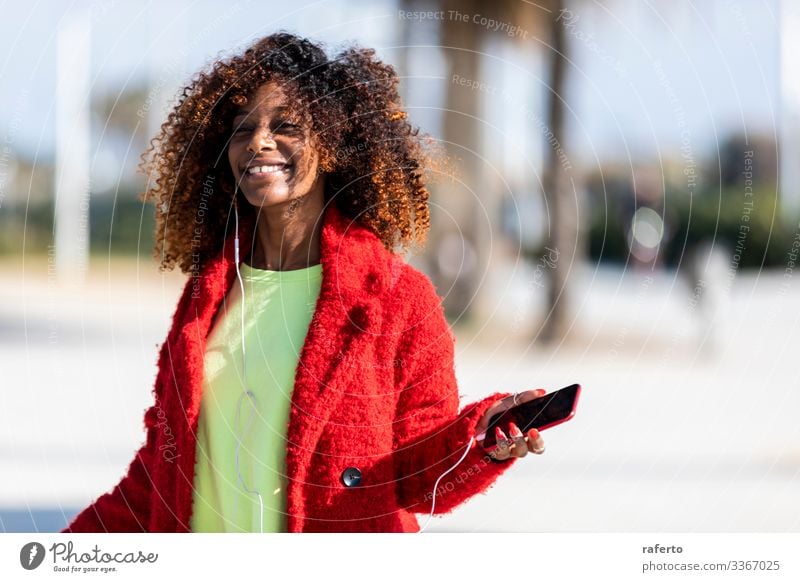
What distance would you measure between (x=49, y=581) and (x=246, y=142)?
1278 millimetres

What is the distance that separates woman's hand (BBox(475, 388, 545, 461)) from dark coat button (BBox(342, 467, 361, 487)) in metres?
0.28

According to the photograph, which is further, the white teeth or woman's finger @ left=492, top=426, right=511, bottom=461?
the white teeth

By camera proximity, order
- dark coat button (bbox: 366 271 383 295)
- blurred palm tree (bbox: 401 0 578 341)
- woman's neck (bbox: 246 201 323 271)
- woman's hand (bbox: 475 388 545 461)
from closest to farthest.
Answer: woman's hand (bbox: 475 388 545 461) < dark coat button (bbox: 366 271 383 295) < woman's neck (bbox: 246 201 323 271) < blurred palm tree (bbox: 401 0 578 341)

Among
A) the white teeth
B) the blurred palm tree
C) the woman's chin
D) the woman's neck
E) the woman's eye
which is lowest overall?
the woman's neck

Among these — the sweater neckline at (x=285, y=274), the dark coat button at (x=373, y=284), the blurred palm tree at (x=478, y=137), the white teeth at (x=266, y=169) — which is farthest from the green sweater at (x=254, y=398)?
the blurred palm tree at (x=478, y=137)

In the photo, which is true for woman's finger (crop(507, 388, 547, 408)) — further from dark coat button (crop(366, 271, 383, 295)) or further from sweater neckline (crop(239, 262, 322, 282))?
sweater neckline (crop(239, 262, 322, 282))

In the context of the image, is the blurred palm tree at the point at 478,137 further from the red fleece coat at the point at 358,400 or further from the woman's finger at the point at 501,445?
A: the woman's finger at the point at 501,445

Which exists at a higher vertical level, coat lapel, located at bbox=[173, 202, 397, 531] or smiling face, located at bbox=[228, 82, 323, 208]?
smiling face, located at bbox=[228, 82, 323, 208]

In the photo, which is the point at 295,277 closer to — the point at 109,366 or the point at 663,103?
the point at 663,103

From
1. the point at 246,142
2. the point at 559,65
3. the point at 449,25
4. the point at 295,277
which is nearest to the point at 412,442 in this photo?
the point at 295,277

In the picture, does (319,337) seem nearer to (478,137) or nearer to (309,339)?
(309,339)

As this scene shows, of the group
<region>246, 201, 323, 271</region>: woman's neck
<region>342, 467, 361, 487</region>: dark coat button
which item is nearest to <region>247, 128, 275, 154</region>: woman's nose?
<region>246, 201, 323, 271</region>: woman's neck

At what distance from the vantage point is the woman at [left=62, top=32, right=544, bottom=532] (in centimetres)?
262

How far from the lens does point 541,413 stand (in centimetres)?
258
